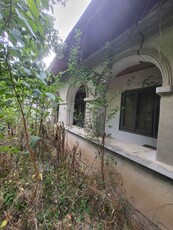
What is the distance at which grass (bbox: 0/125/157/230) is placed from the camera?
172 centimetres

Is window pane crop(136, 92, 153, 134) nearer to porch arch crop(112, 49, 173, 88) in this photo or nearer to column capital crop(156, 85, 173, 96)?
porch arch crop(112, 49, 173, 88)

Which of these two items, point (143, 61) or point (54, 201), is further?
point (143, 61)

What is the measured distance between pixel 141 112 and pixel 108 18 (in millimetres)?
2875

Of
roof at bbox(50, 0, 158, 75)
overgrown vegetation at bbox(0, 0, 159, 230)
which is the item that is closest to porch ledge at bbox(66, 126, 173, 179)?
overgrown vegetation at bbox(0, 0, 159, 230)

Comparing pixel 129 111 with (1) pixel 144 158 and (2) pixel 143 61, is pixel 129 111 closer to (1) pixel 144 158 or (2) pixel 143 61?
(2) pixel 143 61

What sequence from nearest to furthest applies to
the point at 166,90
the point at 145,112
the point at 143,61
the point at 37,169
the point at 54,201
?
the point at 37,169 < the point at 54,201 < the point at 166,90 < the point at 143,61 < the point at 145,112

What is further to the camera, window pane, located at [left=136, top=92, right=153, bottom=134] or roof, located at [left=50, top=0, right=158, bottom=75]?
window pane, located at [left=136, top=92, right=153, bottom=134]

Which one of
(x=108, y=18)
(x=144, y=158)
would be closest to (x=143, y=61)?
(x=108, y=18)

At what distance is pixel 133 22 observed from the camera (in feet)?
9.08

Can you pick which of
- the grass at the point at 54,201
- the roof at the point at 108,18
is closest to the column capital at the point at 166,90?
the roof at the point at 108,18

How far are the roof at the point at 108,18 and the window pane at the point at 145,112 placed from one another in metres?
2.03

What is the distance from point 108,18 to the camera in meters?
2.71

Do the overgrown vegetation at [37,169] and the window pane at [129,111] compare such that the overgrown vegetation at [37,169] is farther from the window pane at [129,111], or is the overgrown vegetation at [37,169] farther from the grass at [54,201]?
the window pane at [129,111]

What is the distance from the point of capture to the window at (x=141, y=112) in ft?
14.0
